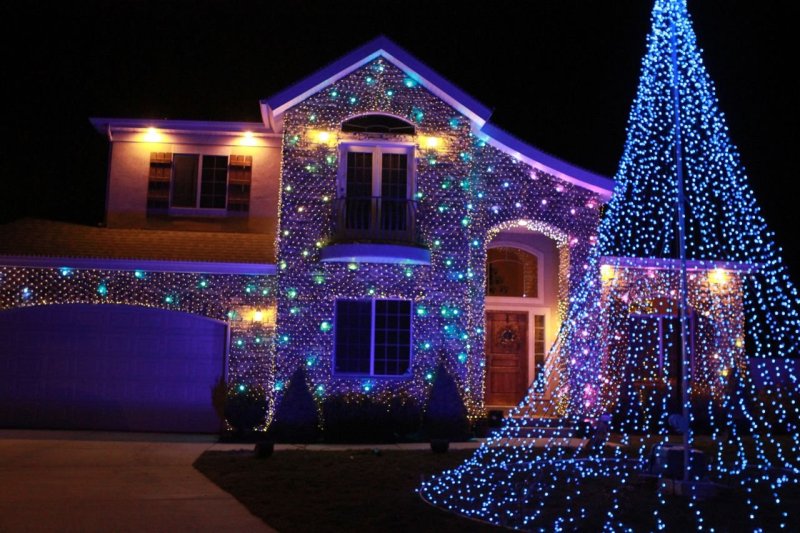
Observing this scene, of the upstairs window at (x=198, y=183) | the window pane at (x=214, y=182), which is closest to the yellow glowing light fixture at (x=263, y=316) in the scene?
the upstairs window at (x=198, y=183)

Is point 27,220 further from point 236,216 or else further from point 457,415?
point 457,415

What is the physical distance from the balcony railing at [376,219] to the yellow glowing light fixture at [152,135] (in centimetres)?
471

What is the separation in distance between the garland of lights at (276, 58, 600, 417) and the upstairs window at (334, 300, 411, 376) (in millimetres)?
207

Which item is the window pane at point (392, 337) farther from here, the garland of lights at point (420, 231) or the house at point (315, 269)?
the garland of lights at point (420, 231)

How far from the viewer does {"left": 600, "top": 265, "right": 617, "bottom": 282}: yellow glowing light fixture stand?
18.4 meters

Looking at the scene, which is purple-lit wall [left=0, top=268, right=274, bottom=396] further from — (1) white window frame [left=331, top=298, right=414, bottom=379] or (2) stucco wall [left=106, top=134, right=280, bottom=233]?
(2) stucco wall [left=106, top=134, right=280, bottom=233]

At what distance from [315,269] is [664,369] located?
8.56 m

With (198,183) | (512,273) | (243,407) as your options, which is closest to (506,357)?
(512,273)

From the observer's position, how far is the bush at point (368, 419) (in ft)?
52.5

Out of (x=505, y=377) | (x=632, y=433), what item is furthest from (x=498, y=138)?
(x=632, y=433)

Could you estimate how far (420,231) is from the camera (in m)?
17.0

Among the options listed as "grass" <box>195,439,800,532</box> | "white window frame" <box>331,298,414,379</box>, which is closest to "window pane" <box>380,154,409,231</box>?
"white window frame" <box>331,298,414,379</box>

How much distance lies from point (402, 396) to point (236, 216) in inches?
222

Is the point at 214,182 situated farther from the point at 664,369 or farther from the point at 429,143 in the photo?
the point at 664,369
